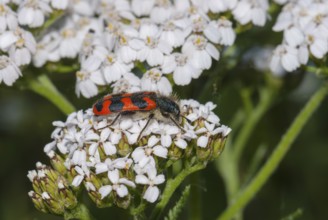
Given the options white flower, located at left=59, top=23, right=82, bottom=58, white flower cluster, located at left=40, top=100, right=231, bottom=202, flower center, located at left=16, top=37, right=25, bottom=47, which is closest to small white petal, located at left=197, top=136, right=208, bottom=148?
white flower cluster, located at left=40, top=100, right=231, bottom=202

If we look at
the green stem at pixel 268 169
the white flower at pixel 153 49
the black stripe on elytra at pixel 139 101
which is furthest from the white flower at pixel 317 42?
the black stripe on elytra at pixel 139 101

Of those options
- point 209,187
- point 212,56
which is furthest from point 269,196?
point 212,56

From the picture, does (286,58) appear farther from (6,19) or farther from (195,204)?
(6,19)

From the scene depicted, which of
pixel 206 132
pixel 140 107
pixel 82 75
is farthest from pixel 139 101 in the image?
pixel 82 75

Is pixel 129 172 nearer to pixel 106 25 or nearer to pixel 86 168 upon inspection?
pixel 86 168

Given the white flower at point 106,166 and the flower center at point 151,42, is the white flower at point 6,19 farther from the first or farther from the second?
the white flower at point 106,166

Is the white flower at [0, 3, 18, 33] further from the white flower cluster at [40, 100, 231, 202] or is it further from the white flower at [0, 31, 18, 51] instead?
the white flower cluster at [40, 100, 231, 202]
